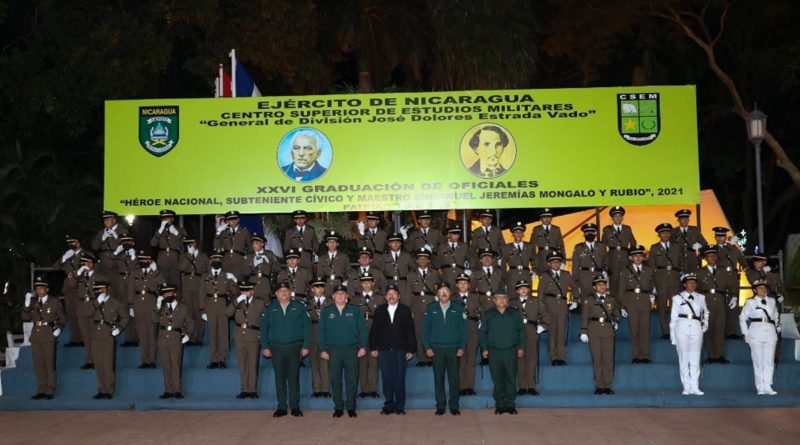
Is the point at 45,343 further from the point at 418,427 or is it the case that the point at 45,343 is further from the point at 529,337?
the point at 529,337

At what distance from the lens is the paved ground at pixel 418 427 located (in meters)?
11.1

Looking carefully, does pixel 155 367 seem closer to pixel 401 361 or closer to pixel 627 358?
pixel 401 361

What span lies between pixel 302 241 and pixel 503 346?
4196mm

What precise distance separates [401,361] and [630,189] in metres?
5.06

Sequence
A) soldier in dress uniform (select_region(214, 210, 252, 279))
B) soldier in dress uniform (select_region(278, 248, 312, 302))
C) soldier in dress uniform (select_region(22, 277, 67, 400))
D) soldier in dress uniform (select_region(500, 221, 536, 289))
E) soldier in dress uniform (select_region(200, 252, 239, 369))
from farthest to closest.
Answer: soldier in dress uniform (select_region(214, 210, 252, 279)) → soldier in dress uniform (select_region(500, 221, 536, 289)) → soldier in dress uniform (select_region(278, 248, 312, 302)) → soldier in dress uniform (select_region(200, 252, 239, 369)) → soldier in dress uniform (select_region(22, 277, 67, 400))

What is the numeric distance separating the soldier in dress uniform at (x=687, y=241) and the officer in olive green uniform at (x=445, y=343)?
445cm

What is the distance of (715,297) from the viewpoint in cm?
1467

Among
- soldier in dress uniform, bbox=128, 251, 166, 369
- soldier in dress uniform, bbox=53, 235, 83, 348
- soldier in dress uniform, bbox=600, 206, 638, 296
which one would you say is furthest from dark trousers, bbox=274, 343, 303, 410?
soldier in dress uniform, bbox=600, 206, 638, 296

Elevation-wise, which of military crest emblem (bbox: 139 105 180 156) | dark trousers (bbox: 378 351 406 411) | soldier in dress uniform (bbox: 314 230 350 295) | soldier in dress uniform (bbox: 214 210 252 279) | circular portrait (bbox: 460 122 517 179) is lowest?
dark trousers (bbox: 378 351 406 411)

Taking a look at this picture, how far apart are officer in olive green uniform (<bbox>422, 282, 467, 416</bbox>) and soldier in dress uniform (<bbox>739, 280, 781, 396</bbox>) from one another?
4005mm

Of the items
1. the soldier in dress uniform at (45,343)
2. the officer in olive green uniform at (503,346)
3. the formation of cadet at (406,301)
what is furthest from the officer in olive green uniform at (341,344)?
the soldier in dress uniform at (45,343)

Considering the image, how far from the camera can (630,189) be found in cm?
1573

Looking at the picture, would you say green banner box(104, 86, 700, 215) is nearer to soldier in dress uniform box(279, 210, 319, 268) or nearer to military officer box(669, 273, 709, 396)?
soldier in dress uniform box(279, 210, 319, 268)

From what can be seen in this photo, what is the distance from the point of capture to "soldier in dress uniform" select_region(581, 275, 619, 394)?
13789 mm
